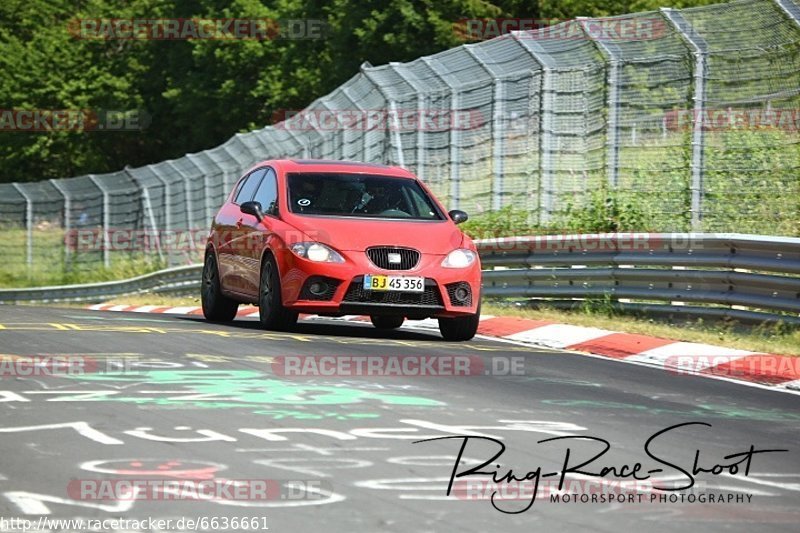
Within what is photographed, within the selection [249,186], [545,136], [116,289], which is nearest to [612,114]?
[545,136]

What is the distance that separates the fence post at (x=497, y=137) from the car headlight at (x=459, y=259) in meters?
7.32

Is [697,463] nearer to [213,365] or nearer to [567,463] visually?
[567,463]

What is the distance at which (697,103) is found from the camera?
17.8 m

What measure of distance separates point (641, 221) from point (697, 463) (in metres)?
11.9

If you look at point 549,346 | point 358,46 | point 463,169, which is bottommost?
point 549,346

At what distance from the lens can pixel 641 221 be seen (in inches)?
763

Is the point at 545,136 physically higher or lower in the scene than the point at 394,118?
lower

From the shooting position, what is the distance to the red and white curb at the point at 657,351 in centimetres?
1205

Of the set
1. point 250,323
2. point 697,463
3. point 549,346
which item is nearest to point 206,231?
point 250,323

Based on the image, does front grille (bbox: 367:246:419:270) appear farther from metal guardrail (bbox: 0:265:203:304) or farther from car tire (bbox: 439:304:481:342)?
metal guardrail (bbox: 0:265:203:304)

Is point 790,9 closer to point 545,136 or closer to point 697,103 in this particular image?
point 697,103

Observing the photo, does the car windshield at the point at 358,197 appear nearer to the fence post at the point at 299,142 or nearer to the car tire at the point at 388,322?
the car tire at the point at 388,322

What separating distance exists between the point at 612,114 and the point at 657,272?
11.6 feet

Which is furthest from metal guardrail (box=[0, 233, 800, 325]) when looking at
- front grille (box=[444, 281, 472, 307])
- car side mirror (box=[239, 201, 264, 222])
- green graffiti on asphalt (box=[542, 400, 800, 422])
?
green graffiti on asphalt (box=[542, 400, 800, 422])
